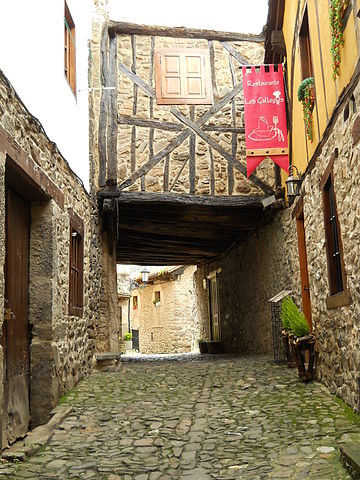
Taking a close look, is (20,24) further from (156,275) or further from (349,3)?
(156,275)

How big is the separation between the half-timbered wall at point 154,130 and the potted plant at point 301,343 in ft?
9.69

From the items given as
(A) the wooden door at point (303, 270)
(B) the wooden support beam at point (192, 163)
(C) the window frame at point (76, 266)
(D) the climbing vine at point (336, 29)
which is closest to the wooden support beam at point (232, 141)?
(B) the wooden support beam at point (192, 163)

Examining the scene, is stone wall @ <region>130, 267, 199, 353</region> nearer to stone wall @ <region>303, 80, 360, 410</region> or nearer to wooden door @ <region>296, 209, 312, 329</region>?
wooden door @ <region>296, 209, 312, 329</region>

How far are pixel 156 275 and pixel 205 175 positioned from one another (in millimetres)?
10565

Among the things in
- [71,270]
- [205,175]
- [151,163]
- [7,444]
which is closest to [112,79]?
[151,163]

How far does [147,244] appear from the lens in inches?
455

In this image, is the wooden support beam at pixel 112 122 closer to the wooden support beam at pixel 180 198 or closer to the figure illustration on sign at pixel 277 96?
the wooden support beam at pixel 180 198

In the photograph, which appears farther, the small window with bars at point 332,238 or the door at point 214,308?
the door at point 214,308

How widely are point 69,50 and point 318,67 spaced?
3179mm

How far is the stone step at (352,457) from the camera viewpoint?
3023 millimetres

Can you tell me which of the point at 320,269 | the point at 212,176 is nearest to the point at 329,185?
the point at 320,269

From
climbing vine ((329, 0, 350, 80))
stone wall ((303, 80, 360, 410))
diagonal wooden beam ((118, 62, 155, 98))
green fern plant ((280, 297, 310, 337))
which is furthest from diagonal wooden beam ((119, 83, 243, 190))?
climbing vine ((329, 0, 350, 80))

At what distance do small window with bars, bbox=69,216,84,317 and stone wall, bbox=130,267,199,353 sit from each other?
1031cm

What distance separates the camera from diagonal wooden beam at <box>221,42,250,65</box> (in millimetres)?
9008
